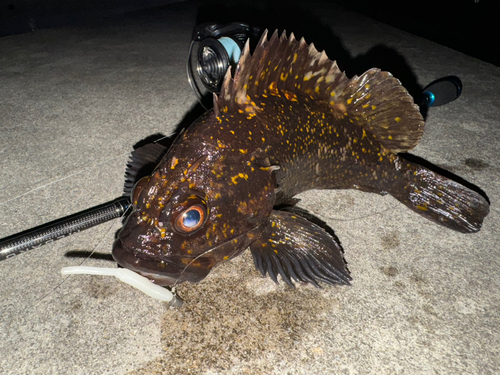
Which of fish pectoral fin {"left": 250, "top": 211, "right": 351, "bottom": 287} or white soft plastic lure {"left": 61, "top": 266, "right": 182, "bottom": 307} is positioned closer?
white soft plastic lure {"left": 61, "top": 266, "right": 182, "bottom": 307}

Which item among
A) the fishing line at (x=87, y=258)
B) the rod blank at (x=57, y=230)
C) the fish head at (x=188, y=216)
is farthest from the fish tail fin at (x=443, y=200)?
the fishing line at (x=87, y=258)

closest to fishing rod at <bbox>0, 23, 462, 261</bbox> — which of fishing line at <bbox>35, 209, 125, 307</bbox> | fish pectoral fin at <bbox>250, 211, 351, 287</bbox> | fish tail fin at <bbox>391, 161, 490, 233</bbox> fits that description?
fishing line at <bbox>35, 209, 125, 307</bbox>

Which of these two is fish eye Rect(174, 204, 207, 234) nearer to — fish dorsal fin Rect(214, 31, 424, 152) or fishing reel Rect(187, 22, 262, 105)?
fish dorsal fin Rect(214, 31, 424, 152)

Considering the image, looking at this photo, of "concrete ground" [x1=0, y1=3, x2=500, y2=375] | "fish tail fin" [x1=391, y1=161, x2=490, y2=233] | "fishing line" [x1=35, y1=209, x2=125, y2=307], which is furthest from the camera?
"fish tail fin" [x1=391, y1=161, x2=490, y2=233]

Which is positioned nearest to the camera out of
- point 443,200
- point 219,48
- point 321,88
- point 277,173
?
point 277,173

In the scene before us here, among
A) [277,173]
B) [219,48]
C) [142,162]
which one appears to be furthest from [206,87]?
[277,173]

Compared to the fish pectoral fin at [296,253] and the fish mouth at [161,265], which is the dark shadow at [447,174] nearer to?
the fish pectoral fin at [296,253]

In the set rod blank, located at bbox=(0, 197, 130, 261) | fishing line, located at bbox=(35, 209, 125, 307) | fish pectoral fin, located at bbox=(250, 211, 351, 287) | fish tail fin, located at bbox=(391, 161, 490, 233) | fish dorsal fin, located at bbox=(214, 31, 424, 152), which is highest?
fish dorsal fin, located at bbox=(214, 31, 424, 152)

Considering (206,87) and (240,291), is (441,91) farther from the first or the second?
(240,291)
